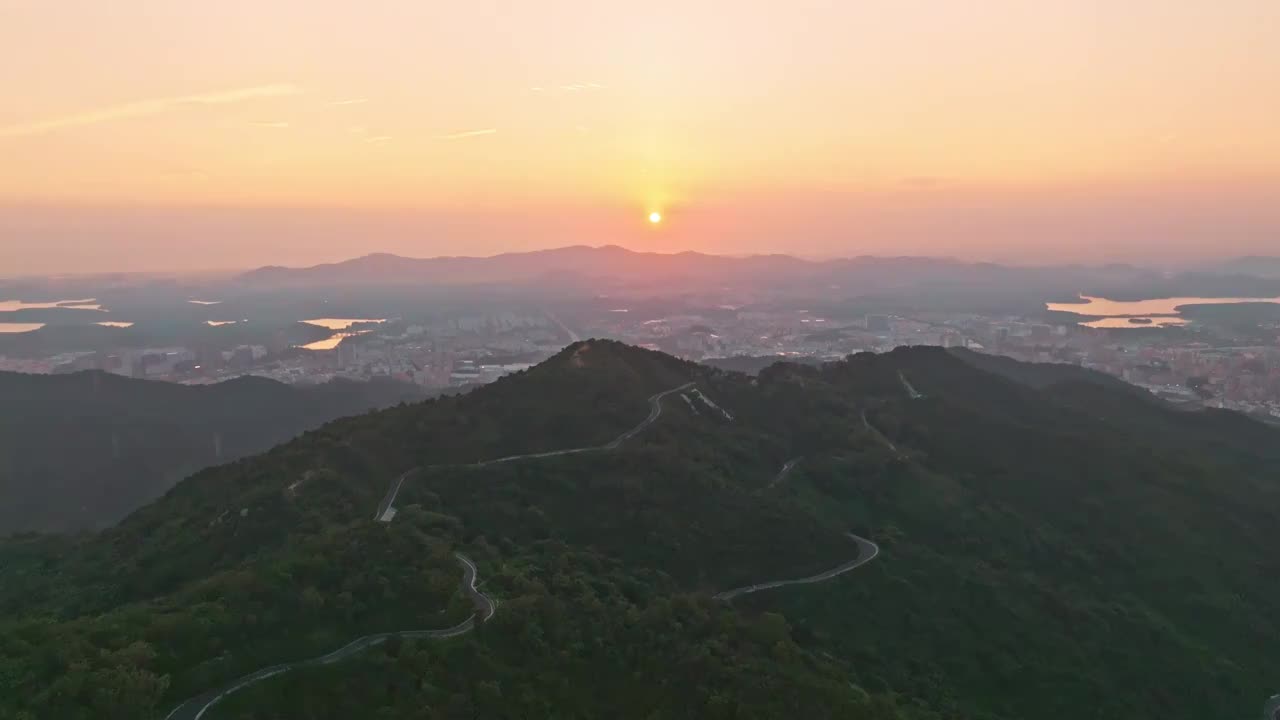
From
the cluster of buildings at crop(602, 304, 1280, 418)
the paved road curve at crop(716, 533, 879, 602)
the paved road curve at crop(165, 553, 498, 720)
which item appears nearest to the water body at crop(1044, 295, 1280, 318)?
the cluster of buildings at crop(602, 304, 1280, 418)

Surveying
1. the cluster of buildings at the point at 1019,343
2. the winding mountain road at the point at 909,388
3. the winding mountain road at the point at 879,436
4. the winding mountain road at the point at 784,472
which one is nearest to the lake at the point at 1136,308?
the cluster of buildings at the point at 1019,343

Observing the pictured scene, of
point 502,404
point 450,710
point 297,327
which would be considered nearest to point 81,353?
point 297,327

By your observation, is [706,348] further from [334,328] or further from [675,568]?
[675,568]

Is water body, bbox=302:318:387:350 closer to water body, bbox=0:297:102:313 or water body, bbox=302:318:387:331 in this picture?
water body, bbox=302:318:387:331

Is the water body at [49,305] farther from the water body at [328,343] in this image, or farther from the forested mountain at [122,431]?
the forested mountain at [122,431]

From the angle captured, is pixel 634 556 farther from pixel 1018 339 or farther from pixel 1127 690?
pixel 1018 339
